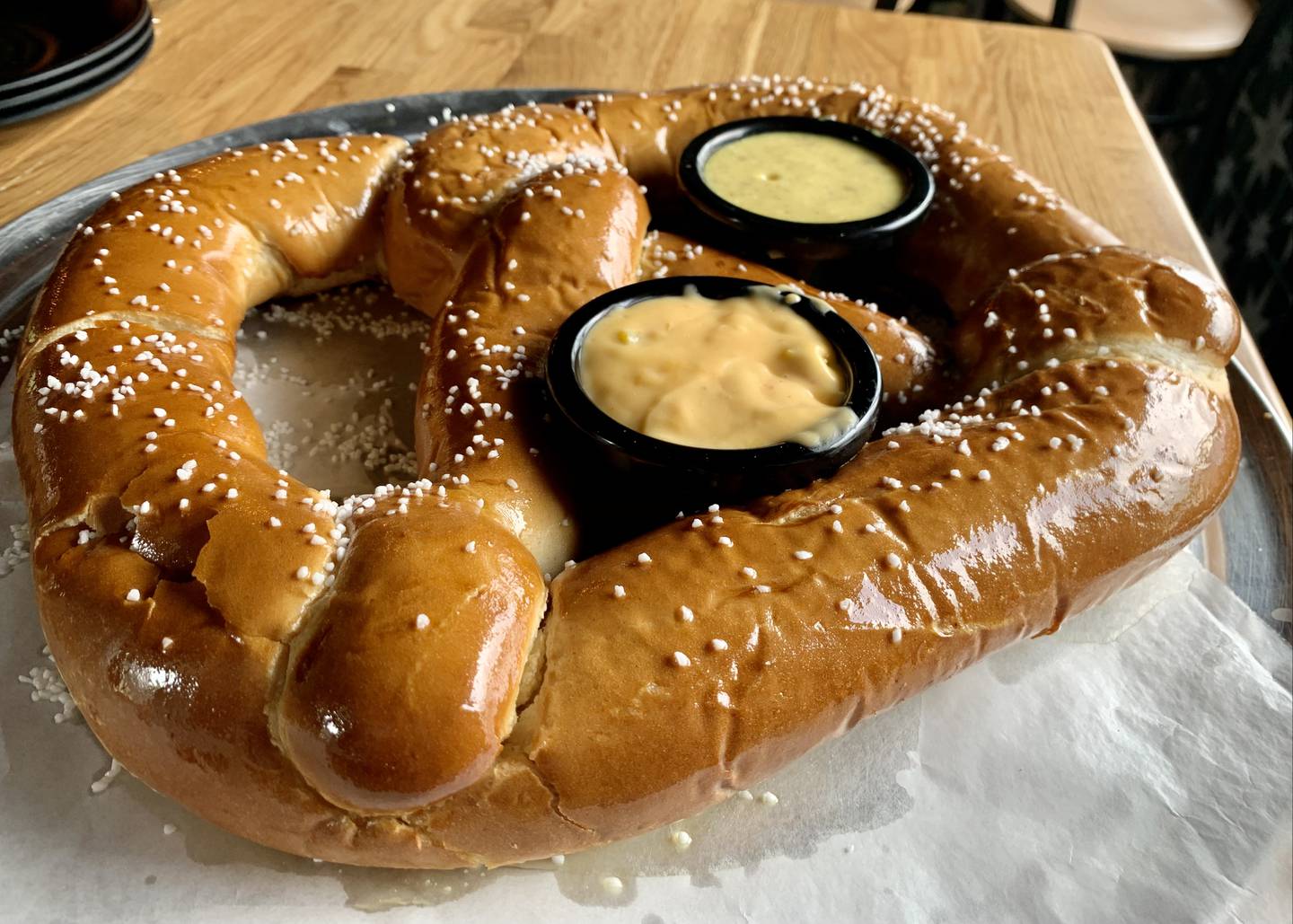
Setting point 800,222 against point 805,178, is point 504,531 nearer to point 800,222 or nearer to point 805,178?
point 800,222

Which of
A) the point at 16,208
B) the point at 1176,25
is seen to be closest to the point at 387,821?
the point at 16,208

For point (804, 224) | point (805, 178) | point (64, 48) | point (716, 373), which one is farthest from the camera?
point (64, 48)

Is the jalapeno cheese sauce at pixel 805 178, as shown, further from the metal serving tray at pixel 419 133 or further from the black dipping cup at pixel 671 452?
the metal serving tray at pixel 419 133

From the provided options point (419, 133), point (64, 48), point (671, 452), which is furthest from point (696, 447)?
point (64, 48)

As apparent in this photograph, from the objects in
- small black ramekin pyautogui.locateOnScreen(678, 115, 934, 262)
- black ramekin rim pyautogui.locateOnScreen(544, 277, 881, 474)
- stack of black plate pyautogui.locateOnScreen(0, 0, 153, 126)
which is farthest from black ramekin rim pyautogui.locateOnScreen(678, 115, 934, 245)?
stack of black plate pyautogui.locateOnScreen(0, 0, 153, 126)

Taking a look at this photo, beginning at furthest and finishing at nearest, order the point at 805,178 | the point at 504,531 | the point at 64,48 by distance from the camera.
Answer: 1. the point at 64,48
2. the point at 805,178
3. the point at 504,531

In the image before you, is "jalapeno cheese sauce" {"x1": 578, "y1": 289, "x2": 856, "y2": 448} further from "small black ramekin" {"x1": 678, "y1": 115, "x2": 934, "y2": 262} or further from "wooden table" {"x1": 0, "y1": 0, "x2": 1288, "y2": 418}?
"wooden table" {"x1": 0, "y1": 0, "x2": 1288, "y2": 418}
